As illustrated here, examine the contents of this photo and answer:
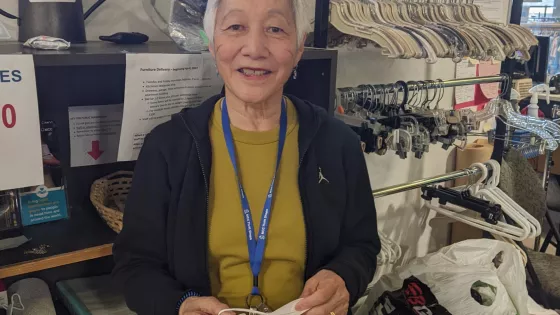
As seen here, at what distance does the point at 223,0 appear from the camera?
43.6 inches

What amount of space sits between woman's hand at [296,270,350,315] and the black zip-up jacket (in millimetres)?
28

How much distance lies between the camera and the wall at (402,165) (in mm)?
2141

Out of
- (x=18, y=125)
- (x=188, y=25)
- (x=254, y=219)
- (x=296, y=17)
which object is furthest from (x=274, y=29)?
(x=18, y=125)

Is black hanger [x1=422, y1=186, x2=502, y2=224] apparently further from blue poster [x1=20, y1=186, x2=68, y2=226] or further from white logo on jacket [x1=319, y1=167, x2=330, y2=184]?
blue poster [x1=20, y1=186, x2=68, y2=226]

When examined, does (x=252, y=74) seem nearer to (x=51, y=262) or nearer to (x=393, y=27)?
(x=51, y=262)

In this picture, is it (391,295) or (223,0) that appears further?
(391,295)

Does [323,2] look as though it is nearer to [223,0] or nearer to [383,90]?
[383,90]

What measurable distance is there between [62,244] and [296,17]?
73 cm

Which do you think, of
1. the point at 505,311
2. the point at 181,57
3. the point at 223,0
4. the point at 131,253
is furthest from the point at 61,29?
the point at 505,311

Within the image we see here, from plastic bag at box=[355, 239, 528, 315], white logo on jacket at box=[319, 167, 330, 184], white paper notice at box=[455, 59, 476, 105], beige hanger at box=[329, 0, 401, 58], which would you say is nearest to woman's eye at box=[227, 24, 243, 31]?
white logo on jacket at box=[319, 167, 330, 184]

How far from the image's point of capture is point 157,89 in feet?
3.96

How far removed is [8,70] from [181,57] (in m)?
0.38

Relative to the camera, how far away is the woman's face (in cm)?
109

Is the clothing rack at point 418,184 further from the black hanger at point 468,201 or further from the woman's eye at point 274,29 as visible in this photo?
the woman's eye at point 274,29
